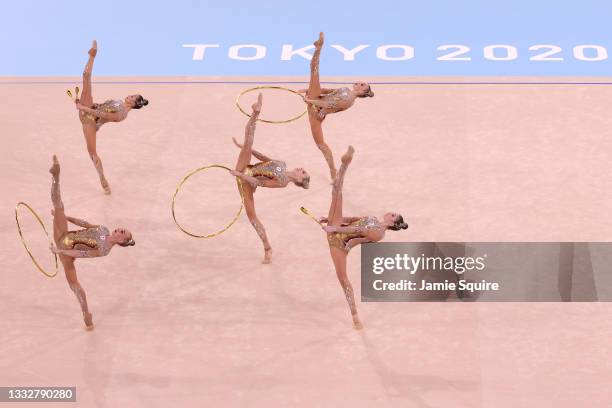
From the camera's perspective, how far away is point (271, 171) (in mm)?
14750

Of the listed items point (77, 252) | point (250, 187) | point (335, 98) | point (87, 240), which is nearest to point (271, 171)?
point (250, 187)

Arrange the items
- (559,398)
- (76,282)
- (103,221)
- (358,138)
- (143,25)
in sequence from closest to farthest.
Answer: (559,398) → (76,282) → (103,221) → (358,138) → (143,25)

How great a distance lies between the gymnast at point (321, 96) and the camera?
1622 centimetres

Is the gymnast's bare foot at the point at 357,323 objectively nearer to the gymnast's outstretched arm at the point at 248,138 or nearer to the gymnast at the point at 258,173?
the gymnast at the point at 258,173

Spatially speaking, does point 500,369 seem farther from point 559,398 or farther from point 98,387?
point 98,387

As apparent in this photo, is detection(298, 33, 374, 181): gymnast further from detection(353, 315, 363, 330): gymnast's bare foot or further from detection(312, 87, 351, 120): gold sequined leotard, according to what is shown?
detection(353, 315, 363, 330): gymnast's bare foot

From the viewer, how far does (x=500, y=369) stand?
1355 cm

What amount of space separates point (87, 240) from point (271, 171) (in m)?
2.36

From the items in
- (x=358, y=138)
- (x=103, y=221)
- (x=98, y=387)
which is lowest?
(x=98, y=387)

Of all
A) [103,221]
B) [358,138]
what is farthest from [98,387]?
[358,138]

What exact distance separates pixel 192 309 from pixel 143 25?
27.4 feet

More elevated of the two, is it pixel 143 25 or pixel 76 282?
pixel 143 25

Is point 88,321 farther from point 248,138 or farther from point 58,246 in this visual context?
point 248,138

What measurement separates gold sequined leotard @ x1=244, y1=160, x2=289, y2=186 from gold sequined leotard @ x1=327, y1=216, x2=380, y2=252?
Answer: 123 centimetres
